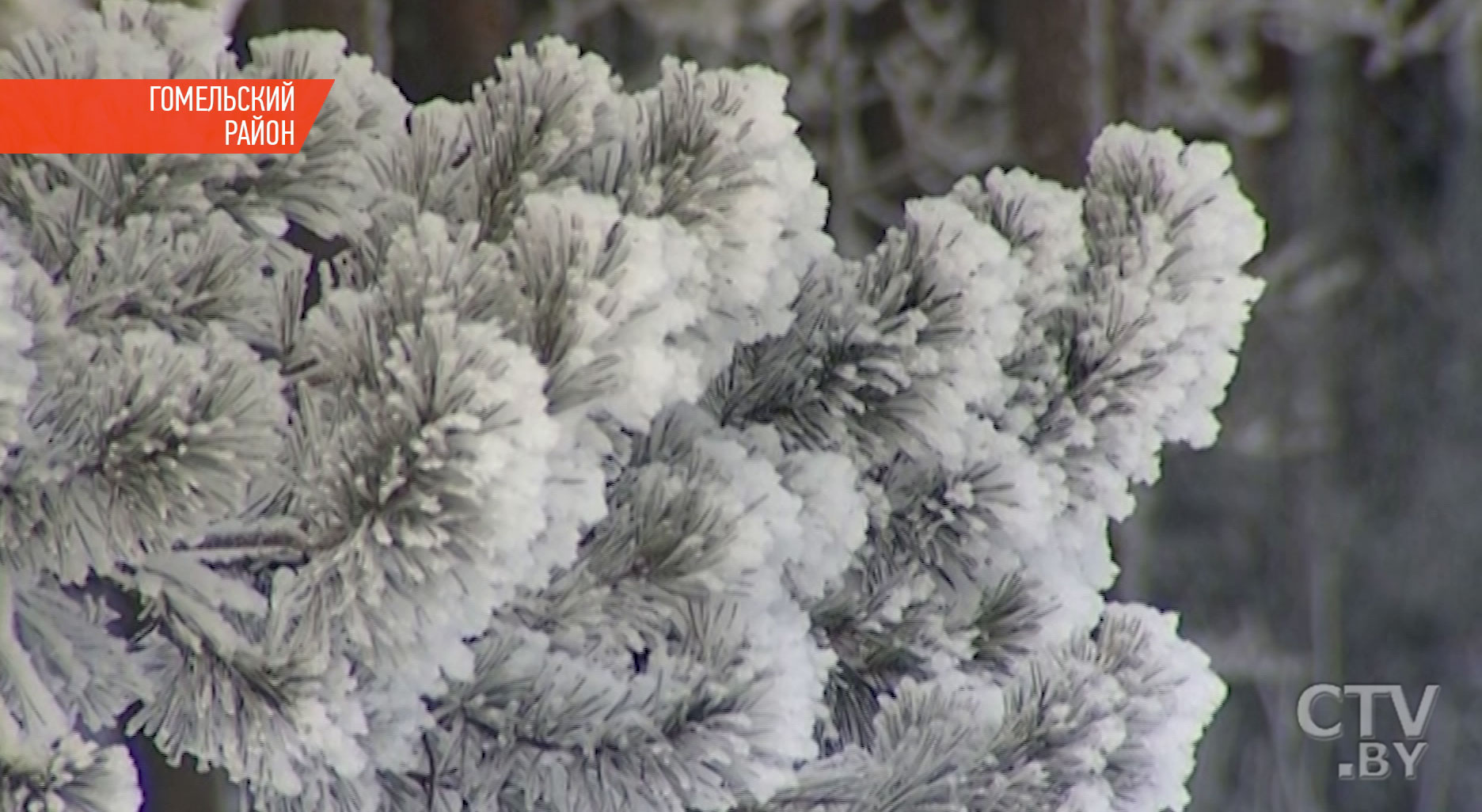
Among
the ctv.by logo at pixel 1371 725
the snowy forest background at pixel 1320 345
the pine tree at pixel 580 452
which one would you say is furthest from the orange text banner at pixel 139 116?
the ctv.by logo at pixel 1371 725

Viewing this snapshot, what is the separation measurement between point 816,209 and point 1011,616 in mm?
246

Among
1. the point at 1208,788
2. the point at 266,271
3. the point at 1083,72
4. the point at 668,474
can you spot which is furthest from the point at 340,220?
the point at 1208,788

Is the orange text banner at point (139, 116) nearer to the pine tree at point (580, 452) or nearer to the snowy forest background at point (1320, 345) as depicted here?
the pine tree at point (580, 452)

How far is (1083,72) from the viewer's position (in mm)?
2379

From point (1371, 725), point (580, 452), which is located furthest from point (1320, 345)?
point (580, 452)

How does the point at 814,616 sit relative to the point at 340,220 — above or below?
below

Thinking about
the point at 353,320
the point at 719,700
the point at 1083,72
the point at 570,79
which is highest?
the point at 1083,72

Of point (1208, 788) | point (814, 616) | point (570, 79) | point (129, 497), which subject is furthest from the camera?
point (1208, 788)

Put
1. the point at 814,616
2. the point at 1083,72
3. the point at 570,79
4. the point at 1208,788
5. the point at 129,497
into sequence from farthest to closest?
1. the point at 1208,788
2. the point at 1083,72
3. the point at 814,616
4. the point at 570,79
5. the point at 129,497

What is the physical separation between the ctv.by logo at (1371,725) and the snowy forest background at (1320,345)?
17 millimetres

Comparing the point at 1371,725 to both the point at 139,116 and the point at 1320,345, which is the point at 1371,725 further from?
the point at 139,116

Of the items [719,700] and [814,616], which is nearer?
[719,700]

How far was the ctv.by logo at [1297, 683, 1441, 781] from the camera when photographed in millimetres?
2555

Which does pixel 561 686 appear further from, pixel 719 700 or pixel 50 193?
pixel 50 193
